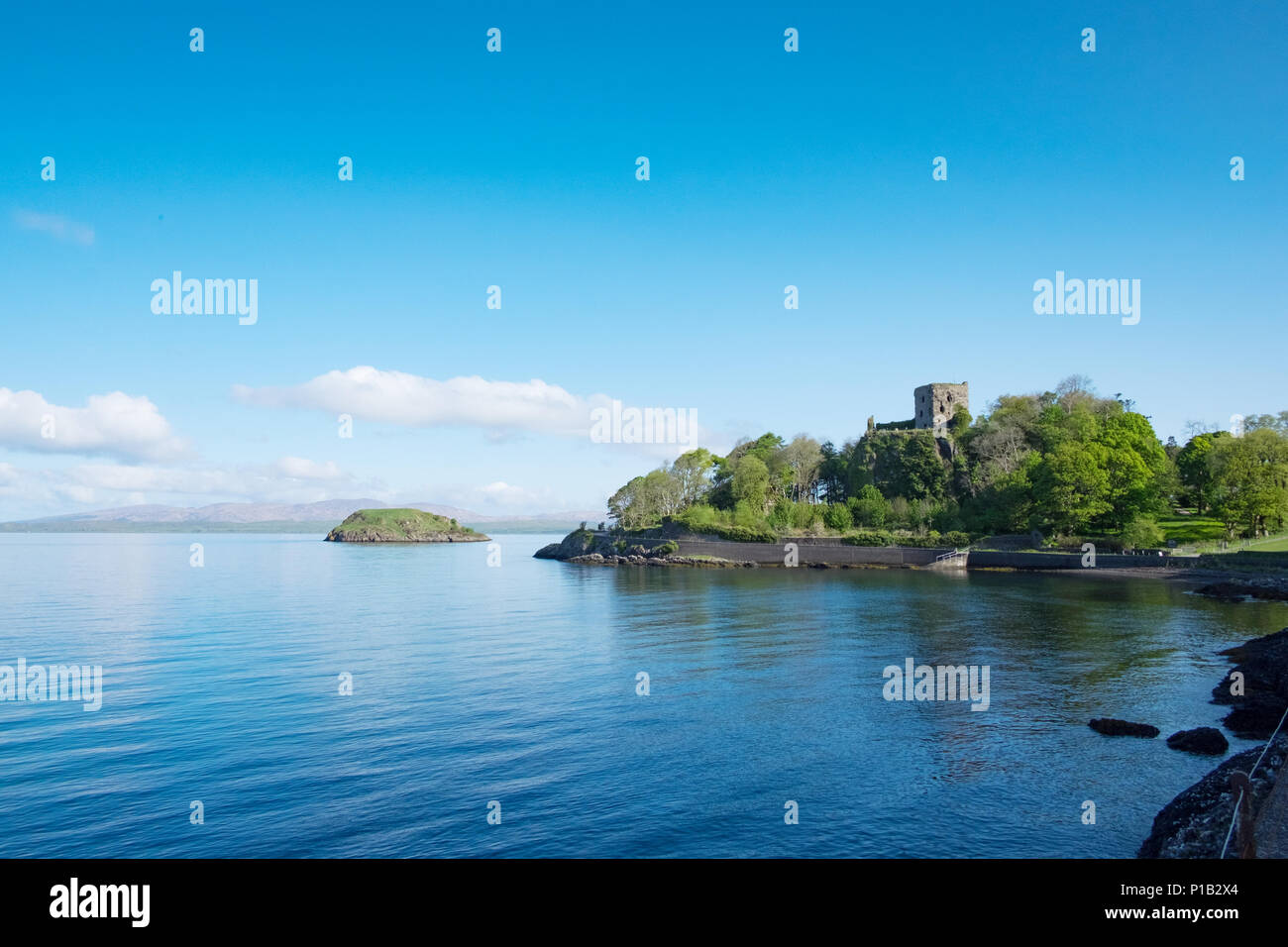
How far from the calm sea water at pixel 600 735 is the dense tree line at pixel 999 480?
1714 inches

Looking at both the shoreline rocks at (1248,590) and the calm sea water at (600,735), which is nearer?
the calm sea water at (600,735)

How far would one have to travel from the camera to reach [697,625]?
5216 cm

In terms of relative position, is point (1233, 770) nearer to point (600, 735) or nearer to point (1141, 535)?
point (600, 735)

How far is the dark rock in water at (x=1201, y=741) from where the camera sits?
2280cm

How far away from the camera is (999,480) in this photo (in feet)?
364

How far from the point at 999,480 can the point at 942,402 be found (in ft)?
112

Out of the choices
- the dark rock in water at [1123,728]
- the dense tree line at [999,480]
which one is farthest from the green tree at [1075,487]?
the dark rock in water at [1123,728]

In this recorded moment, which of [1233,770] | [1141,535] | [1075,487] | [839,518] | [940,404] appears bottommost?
[1233,770]

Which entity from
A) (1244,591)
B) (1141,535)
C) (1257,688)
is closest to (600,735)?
(1257,688)

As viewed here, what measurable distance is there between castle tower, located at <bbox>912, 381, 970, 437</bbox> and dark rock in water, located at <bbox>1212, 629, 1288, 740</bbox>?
107572 mm

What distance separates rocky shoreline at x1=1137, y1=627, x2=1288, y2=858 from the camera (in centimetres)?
1481

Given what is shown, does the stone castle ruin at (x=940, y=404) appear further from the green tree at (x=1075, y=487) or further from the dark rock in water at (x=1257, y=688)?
the dark rock in water at (x=1257, y=688)
